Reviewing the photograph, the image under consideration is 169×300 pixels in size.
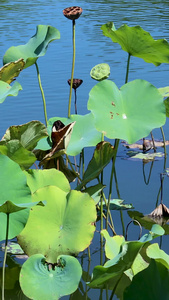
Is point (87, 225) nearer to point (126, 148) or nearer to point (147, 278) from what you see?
point (147, 278)

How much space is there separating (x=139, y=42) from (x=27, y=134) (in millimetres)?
538

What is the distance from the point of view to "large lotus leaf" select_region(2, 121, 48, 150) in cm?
206

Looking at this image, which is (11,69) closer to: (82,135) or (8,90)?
(8,90)

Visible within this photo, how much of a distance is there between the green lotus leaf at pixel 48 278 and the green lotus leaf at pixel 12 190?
0.37 feet

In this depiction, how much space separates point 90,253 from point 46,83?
2.62 metres

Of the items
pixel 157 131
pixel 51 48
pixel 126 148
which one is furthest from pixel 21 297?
pixel 51 48

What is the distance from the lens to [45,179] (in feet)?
6.62

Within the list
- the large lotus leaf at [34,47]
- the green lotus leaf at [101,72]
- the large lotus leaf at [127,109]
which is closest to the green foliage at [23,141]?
the large lotus leaf at [127,109]

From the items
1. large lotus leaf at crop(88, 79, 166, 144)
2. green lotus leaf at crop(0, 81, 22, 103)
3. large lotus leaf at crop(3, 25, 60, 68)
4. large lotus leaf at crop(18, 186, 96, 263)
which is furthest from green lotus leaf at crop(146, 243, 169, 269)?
large lotus leaf at crop(3, 25, 60, 68)

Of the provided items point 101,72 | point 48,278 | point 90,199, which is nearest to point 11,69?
point 101,72

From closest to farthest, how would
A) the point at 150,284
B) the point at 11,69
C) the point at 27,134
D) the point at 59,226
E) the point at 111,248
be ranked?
the point at 150,284
the point at 111,248
the point at 59,226
the point at 27,134
the point at 11,69

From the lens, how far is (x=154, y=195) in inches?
103

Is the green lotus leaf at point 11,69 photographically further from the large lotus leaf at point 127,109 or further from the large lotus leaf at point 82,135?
the large lotus leaf at point 127,109

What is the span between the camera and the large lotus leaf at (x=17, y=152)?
1941 millimetres
